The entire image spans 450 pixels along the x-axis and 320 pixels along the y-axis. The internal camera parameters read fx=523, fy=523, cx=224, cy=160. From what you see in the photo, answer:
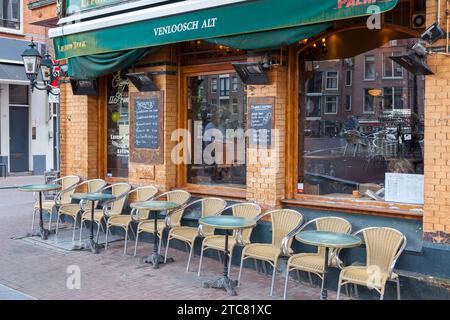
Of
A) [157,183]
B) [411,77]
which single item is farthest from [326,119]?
[157,183]

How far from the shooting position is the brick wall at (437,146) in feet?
17.5

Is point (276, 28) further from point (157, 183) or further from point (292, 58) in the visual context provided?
point (157, 183)

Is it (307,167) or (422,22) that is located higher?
(422,22)

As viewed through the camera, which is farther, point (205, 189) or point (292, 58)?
point (205, 189)

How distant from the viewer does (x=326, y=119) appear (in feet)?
A: 22.9

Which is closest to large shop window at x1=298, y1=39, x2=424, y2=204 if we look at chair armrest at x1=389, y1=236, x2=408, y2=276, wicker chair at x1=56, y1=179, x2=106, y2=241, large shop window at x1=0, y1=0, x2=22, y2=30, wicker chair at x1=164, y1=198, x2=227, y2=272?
chair armrest at x1=389, y1=236, x2=408, y2=276

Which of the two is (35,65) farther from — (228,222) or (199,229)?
(228,222)

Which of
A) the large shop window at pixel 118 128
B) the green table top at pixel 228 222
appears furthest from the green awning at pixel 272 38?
the large shop window at pixel 118 128

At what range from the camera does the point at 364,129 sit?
6.65 meters

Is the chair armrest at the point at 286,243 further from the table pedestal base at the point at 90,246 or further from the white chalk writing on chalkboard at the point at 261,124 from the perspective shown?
the table pedestal base at the point at 90,246

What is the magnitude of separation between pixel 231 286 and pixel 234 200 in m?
1.75

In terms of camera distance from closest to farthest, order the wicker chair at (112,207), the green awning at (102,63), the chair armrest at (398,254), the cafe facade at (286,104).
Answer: the chair armrest at (398,254) < the cafe facade at (286,104) < the green awning at (102,63) < the wicker chair at (112,207)

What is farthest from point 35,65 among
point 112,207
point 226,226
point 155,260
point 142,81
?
point 226,226
